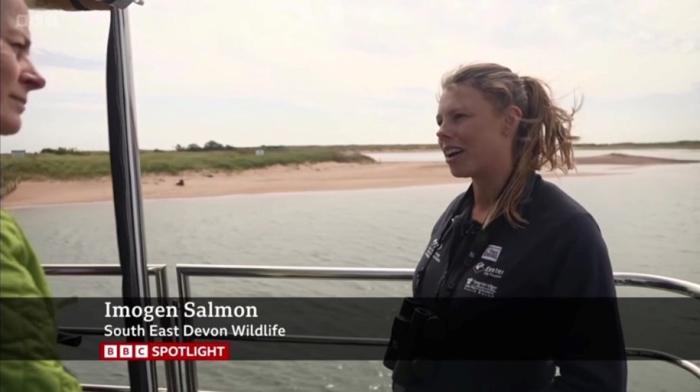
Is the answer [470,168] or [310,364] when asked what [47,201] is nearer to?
[310,364]

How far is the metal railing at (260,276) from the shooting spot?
1.46m

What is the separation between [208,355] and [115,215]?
595 millimetres

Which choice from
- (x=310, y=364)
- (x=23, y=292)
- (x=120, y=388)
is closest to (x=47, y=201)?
(x=310, y=364)

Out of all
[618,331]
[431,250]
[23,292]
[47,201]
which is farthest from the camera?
[47,201]

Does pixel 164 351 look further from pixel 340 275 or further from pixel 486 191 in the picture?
pixel 486 191

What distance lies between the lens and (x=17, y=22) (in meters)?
0.59

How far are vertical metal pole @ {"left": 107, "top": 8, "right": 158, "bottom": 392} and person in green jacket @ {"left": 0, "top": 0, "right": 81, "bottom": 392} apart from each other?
2.92 ft

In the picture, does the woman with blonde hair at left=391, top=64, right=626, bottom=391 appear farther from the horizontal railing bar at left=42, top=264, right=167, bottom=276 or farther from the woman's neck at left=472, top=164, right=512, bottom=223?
the horizontal railing bar at left=42, top=264, right=167, bottom=276

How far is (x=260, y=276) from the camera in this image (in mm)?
1638

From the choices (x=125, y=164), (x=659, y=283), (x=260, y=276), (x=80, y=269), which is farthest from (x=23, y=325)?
(x=659, y=283)

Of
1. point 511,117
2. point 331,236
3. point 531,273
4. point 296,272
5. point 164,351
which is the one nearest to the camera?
point 531,273

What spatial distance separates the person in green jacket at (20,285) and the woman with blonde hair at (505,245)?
0.62 metres

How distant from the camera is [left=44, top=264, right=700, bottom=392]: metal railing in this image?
146 centimetres

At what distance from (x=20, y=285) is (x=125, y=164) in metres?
1.02
